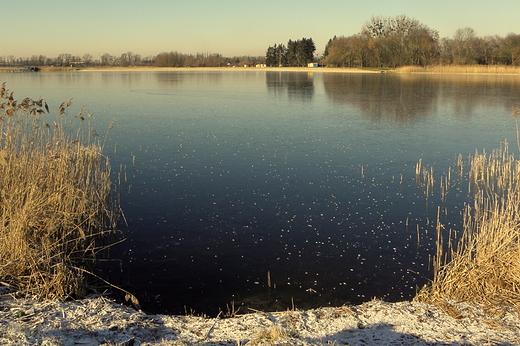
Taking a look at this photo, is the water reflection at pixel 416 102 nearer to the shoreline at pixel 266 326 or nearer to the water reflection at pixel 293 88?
the water reflection at pixel 293 88

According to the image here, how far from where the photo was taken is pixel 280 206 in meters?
8.39

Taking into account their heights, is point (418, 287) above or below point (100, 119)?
below

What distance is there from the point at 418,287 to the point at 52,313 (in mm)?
4106

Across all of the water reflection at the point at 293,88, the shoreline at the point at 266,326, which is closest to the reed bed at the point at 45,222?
the shoreline at the point at 266,326

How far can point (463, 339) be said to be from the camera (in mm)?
4031

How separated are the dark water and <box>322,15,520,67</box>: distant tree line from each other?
5474cm

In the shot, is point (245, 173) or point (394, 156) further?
point (394, 156)

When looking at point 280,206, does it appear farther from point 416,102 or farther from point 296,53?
point 296,53

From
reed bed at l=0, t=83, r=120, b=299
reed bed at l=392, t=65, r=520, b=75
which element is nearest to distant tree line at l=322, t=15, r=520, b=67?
reed bed at l=392, t=65, r=520, b=75

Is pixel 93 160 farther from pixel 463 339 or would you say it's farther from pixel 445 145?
pixel 445 145

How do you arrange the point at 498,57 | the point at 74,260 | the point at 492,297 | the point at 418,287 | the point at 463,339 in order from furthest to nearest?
the point at 498,57
the point at 74,260
the point at 418,287
the point at 492,297
the point at 463,339

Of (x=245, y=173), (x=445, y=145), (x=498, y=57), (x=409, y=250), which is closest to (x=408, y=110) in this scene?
(x=445, y=145)

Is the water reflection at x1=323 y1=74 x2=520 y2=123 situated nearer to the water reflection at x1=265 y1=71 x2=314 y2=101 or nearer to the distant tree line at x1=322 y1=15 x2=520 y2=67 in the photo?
the water reflection at x1=265 y1=71 x2=314 y2=101

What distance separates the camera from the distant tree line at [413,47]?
221ft
